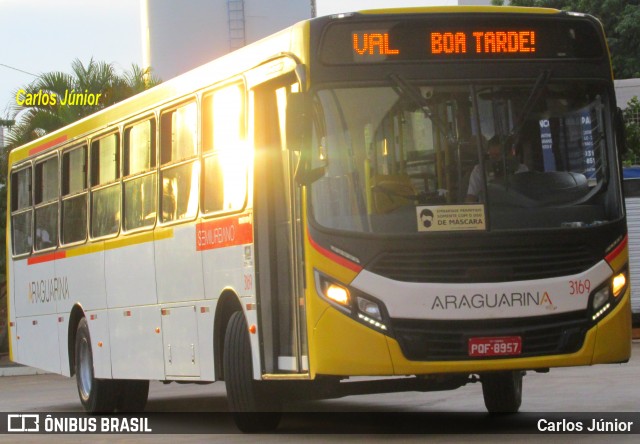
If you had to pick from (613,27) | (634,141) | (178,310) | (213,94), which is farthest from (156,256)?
(613,27)

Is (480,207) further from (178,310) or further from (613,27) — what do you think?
(613,27)

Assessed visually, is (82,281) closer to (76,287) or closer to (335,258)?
(76,287)

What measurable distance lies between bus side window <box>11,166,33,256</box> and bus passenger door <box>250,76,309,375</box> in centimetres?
782

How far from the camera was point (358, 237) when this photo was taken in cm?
1106

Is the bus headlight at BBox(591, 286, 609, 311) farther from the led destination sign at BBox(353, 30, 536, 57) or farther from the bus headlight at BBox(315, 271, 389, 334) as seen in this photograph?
the led destination sign at BBox(353, 30, 536, 57)

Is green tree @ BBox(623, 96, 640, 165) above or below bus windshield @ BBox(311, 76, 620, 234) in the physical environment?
above

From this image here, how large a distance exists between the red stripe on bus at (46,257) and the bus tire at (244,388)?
5.83 meters

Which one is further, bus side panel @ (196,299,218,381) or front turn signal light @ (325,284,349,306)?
bus side panel @ (196,299,218,381)

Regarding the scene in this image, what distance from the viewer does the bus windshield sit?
11094 millimetres

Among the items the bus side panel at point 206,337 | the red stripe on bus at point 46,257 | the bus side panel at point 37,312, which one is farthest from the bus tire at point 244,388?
the bus side panel at point 37,312

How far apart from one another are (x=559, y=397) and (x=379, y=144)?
5.81m

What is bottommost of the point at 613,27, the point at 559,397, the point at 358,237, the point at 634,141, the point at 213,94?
the point at 559,397

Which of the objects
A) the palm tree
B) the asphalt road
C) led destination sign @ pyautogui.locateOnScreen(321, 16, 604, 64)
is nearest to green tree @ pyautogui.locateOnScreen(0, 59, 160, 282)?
the palm tree

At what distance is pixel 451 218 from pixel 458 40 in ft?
4.43
